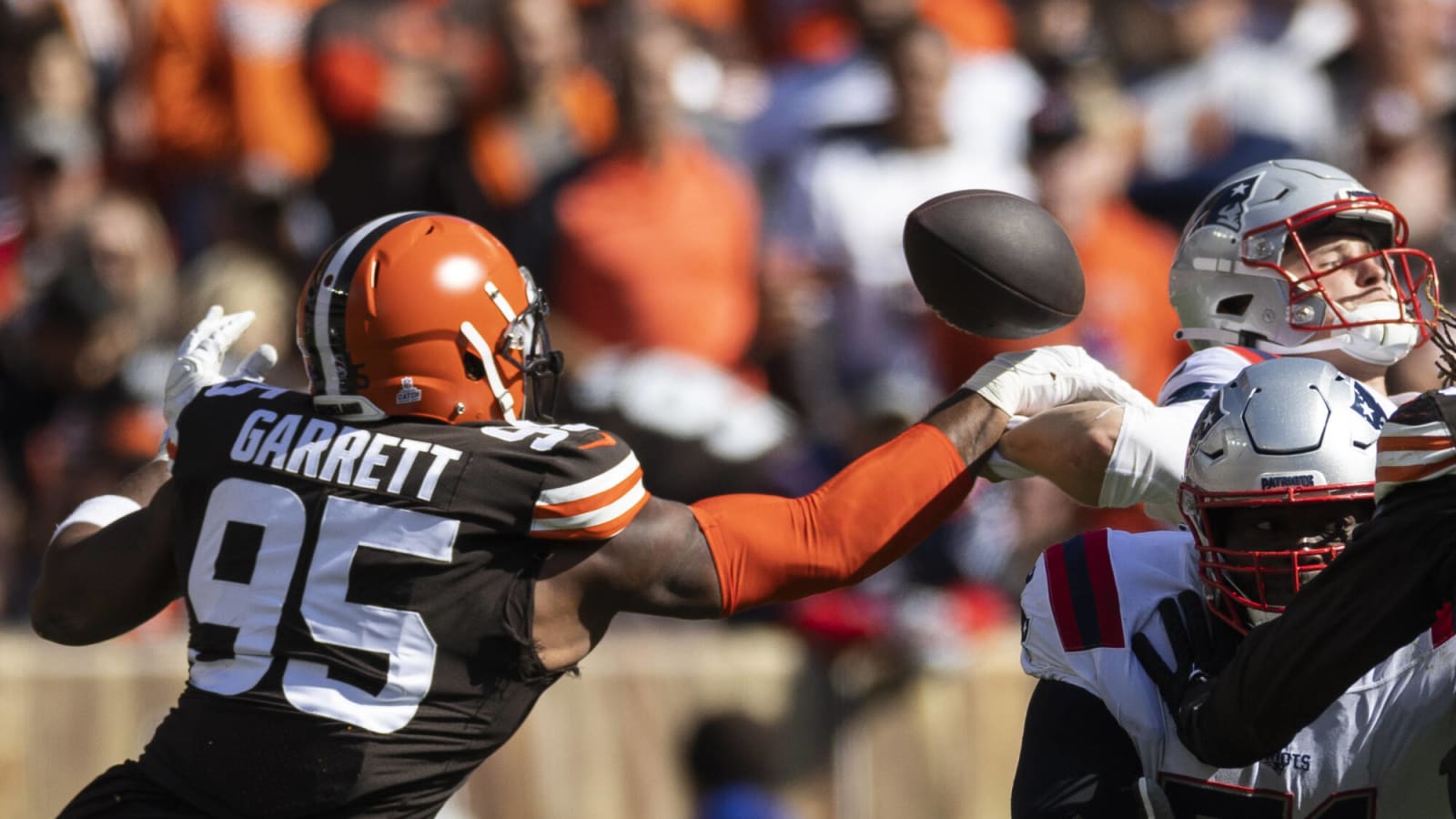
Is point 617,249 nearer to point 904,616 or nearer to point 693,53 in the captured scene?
point 693,53

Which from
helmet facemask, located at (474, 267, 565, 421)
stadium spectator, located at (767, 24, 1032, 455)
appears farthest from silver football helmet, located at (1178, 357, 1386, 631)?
stadium spectator, located at (767, 24, 1032, 455)

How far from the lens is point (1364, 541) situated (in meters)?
2.66

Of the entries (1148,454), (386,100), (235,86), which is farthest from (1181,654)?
(235,86)

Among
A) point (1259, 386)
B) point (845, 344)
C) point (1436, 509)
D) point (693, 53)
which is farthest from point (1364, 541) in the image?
point (693, 53)

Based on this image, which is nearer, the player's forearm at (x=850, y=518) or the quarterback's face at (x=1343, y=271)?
the player's forearm at (x=850, y=518)

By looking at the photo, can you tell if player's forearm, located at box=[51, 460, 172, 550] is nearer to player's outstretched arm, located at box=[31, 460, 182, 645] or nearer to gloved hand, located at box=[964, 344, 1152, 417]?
player's outstretched arm, located at box=[31, 460, 182, 645]

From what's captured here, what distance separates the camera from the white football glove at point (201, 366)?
147 inches

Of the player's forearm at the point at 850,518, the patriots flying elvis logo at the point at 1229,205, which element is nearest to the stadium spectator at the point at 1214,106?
the patriots flying elvis logo at the point at 1229,205

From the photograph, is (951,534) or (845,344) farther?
(845,344)

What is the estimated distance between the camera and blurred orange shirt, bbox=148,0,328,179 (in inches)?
298

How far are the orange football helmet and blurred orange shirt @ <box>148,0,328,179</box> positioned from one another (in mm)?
4123

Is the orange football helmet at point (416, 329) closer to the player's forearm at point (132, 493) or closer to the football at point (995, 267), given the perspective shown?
the player's forearm at point (132, 493)

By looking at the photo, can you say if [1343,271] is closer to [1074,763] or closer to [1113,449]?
[1113,449]

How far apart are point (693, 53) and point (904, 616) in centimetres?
262
